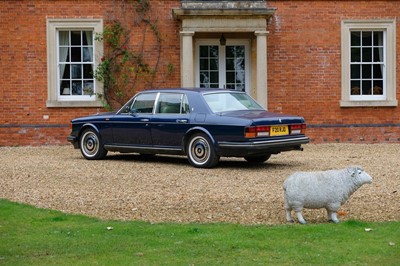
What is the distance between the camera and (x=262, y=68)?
20.4 meters

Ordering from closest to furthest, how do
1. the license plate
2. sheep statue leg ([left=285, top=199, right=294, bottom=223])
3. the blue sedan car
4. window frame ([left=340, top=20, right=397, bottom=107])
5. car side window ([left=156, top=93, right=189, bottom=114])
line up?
1. sheep statue leg ([left=285, top=199, right=294, bottom=223])
2. the blue sedan car
3. the license plate
4. car side window ([left=156, top=93, right=189, bottom=114])
5. window frame ([left=340, top=20, right=397, bottom=107])

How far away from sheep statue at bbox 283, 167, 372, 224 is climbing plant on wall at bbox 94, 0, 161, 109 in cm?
→ 1201

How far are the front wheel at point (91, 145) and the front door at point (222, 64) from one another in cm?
571

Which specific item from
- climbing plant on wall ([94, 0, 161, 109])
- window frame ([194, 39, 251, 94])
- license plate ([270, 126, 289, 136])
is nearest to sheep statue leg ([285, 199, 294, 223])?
license plate ([270, 126, 289, 136])

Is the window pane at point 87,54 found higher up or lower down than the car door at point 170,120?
higher up

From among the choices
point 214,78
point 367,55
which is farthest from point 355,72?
point 214,78

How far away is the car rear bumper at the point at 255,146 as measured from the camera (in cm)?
1405

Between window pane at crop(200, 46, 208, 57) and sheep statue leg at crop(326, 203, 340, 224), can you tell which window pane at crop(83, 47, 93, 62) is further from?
sheep statue leg at crop(326, 203, 340, 224)

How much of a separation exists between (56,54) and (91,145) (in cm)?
508

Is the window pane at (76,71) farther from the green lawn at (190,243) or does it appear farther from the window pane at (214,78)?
the green lawn at (190,243)

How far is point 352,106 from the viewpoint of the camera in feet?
69.5

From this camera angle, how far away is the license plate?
14.3 meters

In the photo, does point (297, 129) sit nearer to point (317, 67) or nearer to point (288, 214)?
point (288, 214)

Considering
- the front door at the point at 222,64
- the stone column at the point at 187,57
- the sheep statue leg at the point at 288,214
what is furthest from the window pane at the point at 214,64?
the sheep statue leg at the point at 288,214
